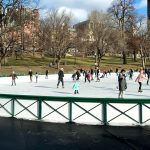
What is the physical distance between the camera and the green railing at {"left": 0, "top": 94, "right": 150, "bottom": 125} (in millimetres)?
11586

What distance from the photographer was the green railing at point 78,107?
11586mm

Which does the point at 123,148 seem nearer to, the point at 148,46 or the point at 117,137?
the point at 117,137

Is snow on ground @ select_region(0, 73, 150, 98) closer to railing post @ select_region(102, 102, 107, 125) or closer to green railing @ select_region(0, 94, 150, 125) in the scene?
green railing @ select_region(0, 94, 150, 125)

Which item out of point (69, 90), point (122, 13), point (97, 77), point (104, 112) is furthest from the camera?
point (122, 13)

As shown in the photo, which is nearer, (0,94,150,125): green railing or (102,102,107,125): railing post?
(0,94,150,125): green railing

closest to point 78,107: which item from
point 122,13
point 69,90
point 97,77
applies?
point 69,90

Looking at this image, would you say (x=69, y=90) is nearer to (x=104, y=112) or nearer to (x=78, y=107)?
(x=78, y=107)

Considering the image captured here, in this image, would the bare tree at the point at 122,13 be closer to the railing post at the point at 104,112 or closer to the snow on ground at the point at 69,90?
the snow on ground at the point at 69,90

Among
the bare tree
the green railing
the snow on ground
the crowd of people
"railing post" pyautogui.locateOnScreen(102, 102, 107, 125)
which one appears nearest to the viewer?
the green railing

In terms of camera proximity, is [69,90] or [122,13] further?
[122,13]

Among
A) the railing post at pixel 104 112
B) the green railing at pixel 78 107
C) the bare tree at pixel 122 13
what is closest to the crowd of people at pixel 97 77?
the green railing at pixel 78 107

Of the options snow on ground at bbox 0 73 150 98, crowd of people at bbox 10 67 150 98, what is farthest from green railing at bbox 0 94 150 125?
→ snow on ground at bbox 0 73 150 98

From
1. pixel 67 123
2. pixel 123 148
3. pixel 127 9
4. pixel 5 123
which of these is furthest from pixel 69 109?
pixel 127 9

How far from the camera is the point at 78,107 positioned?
12078 millimetres
